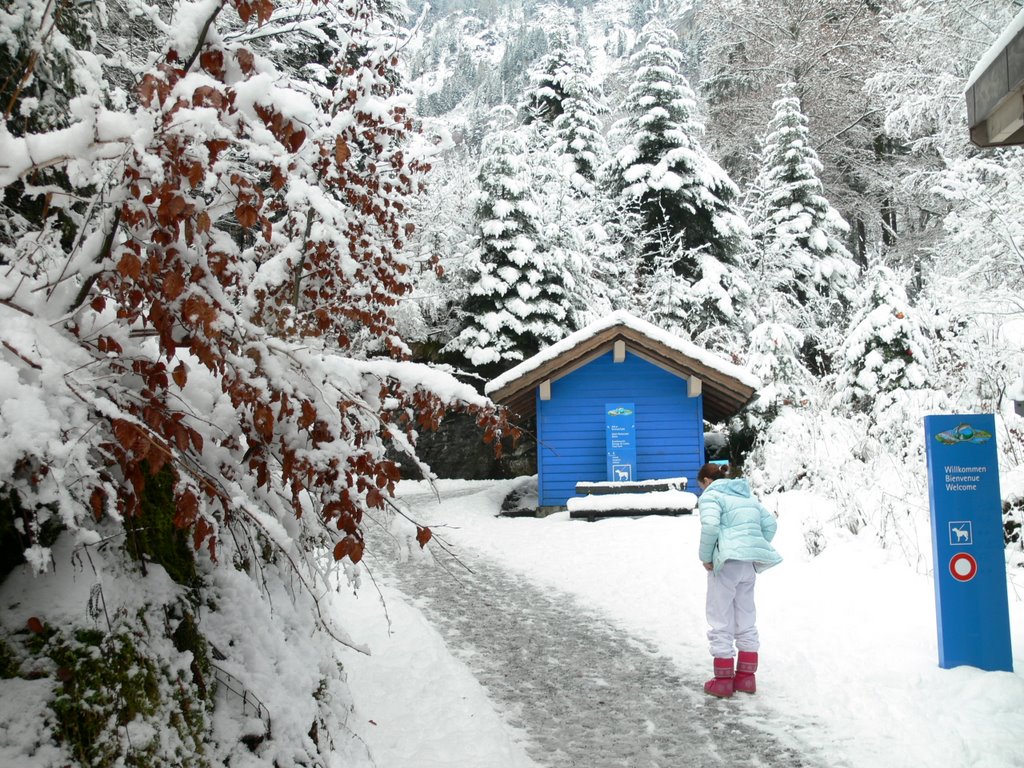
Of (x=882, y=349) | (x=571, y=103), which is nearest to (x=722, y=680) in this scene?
(x=882, y=349)

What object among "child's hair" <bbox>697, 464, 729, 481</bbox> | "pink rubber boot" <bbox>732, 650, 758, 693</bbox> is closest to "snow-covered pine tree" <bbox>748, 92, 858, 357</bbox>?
"child's hair" <bbox>697, 464, 729, 481</bbox>

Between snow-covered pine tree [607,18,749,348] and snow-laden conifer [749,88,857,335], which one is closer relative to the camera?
snow-covered pine tree [607,18,749,348]

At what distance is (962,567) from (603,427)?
37.2 ft

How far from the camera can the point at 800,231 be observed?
85.8 ft

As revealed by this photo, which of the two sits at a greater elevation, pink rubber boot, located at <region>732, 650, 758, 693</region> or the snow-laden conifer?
the snow-laden conifer

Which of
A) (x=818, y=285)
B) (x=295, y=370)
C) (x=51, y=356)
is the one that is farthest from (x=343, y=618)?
(x=818, y=285)

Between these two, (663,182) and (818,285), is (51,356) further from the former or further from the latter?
(818,285)

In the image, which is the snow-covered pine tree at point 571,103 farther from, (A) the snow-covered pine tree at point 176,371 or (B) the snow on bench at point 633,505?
(A) the snow-covered pine tree at point 176,371

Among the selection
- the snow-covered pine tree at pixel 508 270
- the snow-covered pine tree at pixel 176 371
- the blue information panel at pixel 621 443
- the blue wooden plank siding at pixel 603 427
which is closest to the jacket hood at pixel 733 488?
the snow-covered pine tree at pixel 176 371

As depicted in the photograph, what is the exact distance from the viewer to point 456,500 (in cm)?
1873

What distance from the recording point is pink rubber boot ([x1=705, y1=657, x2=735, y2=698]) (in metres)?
5.62

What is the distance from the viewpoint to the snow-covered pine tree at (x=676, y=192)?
969 inches

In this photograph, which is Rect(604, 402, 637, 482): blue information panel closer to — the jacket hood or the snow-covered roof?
the snow-covered roof

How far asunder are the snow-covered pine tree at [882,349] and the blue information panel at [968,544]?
11065 millimetres
